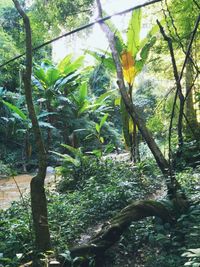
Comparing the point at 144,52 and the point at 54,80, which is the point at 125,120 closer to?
the point at 144,52

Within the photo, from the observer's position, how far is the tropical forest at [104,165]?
10.1ft

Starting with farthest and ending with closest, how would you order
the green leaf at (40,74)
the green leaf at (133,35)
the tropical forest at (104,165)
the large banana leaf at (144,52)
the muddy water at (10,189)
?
the green leaf at (40,74) → the large banana leaf at (144,52) → the green leaf at (133,35) → the muddy water at (10,189) → the tropical forest at (104,165)

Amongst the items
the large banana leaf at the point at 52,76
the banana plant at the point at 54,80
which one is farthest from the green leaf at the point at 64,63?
the large banana leaf at the point at 52,76

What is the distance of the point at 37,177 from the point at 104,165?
15.1 ft

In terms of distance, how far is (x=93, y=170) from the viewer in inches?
284

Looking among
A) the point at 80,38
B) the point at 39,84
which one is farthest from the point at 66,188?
the point at 80,38

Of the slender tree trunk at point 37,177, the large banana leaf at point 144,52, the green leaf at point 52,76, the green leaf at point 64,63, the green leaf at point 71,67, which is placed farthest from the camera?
the green leaf at point 64,63

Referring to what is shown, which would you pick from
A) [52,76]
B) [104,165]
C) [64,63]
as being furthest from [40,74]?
[104,165]

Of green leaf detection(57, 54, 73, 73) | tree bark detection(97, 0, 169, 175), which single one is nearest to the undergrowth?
tree bark detection(97, 0, 169, 175)

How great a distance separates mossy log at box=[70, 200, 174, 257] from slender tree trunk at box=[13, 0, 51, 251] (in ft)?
1.16

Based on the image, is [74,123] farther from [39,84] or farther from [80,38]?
[80,38]

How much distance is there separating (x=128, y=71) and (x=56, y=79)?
353cm

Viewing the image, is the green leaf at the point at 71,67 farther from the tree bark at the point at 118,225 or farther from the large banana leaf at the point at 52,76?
the tree bark at the point at 118,225

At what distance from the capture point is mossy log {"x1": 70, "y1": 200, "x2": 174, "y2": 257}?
3283mm
